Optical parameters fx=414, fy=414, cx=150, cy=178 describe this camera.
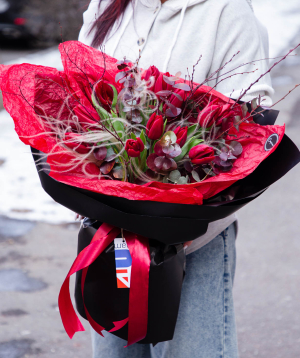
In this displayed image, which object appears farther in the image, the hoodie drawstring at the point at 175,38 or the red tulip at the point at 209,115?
the hoodie drawstring at the point at 175,38

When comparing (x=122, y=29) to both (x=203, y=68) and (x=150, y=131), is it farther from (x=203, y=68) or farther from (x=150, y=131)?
(x=150, y=131)

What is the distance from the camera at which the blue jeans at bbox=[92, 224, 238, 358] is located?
1.35 meters

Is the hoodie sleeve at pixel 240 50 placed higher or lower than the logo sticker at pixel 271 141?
higher

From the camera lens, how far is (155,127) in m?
0.98

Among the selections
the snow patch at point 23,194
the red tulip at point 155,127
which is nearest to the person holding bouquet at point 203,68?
the red tulip at point 155,127

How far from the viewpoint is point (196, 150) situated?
3.26ft

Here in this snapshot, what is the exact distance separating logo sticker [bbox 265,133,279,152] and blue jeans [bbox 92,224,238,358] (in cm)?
42

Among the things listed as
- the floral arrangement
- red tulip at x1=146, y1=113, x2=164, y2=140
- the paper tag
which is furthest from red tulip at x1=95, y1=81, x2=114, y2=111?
the paper tag

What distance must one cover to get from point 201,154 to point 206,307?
606 millimetres

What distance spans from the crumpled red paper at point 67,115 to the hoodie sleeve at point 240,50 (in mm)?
162

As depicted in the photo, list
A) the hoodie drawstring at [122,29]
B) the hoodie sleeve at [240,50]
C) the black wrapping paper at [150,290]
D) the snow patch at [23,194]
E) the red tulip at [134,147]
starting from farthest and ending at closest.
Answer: the snow patch at [23,194], the hoodie drawstring at [122,29], the hoodie sleeve at [240,50], the black wrapping paper at [150,290], the red tulip at [134,147]

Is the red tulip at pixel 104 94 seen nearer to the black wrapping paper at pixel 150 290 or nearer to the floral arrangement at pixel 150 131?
the floral arrangement at pixel 150 131

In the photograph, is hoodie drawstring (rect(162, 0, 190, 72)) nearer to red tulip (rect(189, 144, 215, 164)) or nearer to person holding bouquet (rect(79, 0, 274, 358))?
person holding bouquet (rect(79, 0, 274, 358))

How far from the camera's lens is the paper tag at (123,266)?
1.04m
